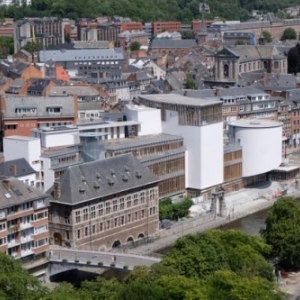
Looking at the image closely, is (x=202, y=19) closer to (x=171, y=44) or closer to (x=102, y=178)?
(x=171, y=44)

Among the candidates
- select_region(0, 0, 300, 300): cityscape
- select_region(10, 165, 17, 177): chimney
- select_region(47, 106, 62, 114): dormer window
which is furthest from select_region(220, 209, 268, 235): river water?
select_region(47, 106, 62, 114): dormer window

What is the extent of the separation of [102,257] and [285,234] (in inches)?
235

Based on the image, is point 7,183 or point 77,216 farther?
point 77,216

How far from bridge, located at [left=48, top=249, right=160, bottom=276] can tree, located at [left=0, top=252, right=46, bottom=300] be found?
498cm

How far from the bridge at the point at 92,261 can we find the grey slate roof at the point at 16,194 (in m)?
2.02

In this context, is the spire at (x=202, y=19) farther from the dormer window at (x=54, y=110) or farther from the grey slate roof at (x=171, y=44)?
the dormer window at (x=54, y=110)

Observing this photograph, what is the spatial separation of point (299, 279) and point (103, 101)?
25.8 m

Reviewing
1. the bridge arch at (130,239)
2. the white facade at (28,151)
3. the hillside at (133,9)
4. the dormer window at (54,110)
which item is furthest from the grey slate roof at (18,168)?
the hillside at (133,9)

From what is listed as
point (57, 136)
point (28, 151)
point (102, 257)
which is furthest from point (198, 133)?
point (102, 257)

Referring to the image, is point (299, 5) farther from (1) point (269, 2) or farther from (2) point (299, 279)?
(2) point (299, 279)

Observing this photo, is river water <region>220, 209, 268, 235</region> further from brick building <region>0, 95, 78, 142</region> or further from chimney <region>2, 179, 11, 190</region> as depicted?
chimney <region>2, 179, 11, 190</region>

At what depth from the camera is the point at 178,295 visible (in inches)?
997

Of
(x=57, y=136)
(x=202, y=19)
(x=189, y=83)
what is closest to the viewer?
(x=57, y=136)

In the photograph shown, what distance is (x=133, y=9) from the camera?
111938mm
